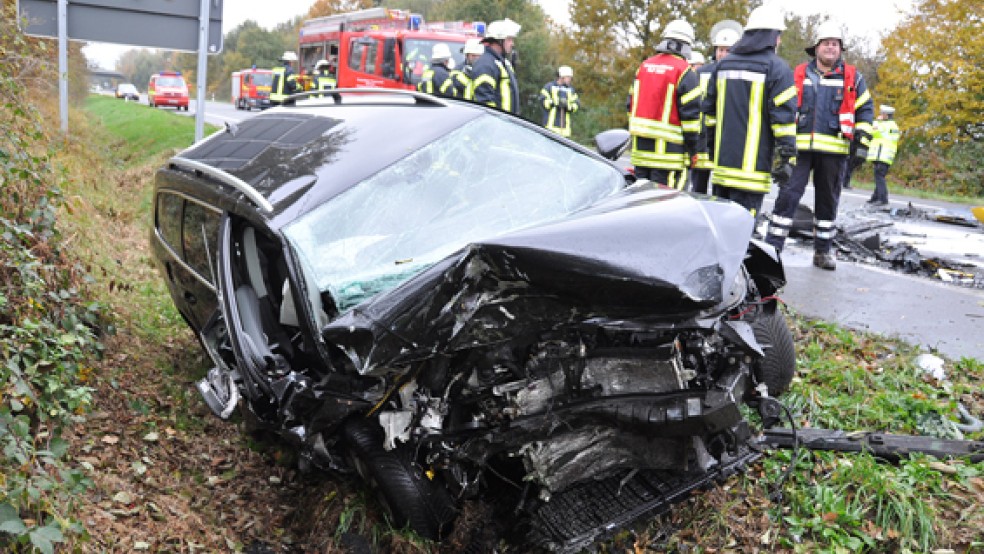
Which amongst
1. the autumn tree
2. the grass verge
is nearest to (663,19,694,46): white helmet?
the grass verge

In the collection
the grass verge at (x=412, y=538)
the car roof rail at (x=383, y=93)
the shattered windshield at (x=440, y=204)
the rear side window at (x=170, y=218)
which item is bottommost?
the grass verge at (x=412, y=538)

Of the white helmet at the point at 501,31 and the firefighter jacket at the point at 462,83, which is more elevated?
the white helmet at the point at 501,31

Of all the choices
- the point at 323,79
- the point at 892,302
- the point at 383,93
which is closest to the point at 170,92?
the point at 323,79

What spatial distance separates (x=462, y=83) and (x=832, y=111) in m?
3.83

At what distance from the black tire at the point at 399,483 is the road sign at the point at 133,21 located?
16.8ft

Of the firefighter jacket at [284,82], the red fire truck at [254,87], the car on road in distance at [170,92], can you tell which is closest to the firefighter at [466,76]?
the firefighter jacket at [284,82]

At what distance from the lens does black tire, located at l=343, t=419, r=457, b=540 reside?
2.64m

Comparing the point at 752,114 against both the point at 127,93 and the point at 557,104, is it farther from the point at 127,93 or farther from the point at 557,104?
the point at 127,93

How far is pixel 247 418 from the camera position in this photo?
2785 mm

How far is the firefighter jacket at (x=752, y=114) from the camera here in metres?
5.32

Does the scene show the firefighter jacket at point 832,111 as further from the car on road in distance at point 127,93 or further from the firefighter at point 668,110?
the car on road in distance at point 127,93

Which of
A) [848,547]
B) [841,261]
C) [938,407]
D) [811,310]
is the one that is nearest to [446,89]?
[841,261]

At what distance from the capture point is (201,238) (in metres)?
3.38

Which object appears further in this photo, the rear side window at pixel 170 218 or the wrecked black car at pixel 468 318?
the rear side window at pixel 170 218
